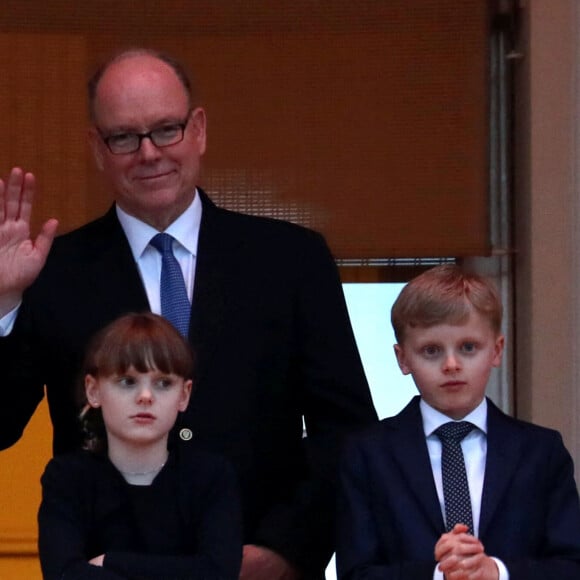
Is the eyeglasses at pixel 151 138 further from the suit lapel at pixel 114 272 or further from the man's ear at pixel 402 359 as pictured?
the man's ear at pixel 402 359

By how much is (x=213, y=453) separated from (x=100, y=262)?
19.7 inches

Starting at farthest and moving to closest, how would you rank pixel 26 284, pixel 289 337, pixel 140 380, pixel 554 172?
pixel 554 172 → pixel 289 337 → pixel 26 284 → pixel 140 380

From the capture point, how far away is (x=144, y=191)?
341 centimetres

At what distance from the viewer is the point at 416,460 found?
3123mm

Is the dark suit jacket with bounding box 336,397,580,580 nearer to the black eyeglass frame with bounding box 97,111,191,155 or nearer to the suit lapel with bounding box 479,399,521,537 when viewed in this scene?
the suit lapel with bounding box 479,399,521,537

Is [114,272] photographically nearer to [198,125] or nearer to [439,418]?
[198,125]

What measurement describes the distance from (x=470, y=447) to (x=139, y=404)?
24.8 inches

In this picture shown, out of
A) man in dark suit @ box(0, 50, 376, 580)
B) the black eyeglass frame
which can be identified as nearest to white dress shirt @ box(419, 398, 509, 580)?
man in dark suit @ box(0, 50, 376, 580)

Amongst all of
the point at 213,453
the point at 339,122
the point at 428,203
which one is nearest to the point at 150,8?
the point at 339,122

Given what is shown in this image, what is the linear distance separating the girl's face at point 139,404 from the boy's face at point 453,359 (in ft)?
1.48

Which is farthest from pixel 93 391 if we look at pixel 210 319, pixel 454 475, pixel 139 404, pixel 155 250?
pixel 454 475

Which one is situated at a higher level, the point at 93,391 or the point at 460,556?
the point at 93,391

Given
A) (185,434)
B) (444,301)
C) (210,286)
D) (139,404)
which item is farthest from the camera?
(210,286)

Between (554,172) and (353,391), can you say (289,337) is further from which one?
(554,172)
